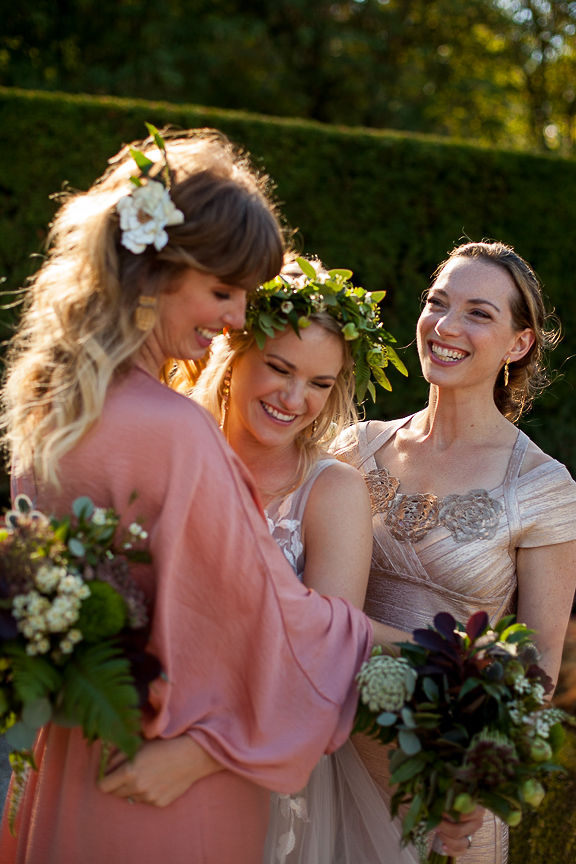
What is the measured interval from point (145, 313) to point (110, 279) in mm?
113

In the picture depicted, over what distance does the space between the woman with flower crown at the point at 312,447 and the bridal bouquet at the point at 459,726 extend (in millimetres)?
405

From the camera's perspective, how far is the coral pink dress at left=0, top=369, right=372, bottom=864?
2.05 meters

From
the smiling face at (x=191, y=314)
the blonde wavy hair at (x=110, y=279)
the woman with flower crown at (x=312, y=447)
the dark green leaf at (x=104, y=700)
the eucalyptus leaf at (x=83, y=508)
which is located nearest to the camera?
the dark green leaf at (x=104, y=700)

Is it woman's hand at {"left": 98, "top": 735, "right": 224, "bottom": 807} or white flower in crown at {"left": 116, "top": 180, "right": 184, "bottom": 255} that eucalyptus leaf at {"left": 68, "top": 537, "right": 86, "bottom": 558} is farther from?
white flower in crown at {"left": 116, "top": 180, "right": 184, "bottom": 255}

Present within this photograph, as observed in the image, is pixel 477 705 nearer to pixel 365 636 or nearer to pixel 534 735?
pixel 534 735

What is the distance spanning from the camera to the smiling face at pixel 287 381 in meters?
2.86

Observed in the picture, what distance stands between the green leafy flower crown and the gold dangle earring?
0.22 metres

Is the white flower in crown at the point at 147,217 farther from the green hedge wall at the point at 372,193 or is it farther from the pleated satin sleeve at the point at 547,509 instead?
the green hedge wall at the point at 372,193

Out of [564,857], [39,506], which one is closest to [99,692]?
[39,506]

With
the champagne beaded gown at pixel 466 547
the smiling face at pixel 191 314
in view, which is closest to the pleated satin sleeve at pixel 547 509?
the champagne beaded gown at pixel 466 547

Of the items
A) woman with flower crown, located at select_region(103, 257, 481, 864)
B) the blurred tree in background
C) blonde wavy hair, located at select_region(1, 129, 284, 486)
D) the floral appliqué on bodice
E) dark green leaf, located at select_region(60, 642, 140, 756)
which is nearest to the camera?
dark green leaf, located at select_region(60, 642, 140, 756)

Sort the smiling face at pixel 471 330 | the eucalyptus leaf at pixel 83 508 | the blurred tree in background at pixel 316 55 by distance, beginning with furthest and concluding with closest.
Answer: the blurred tree in background at pixel 316 55 → the smiling face at pixel 471 330 → the eucalyptus leaf at pixel 83 508

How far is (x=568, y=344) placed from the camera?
29.3 feet

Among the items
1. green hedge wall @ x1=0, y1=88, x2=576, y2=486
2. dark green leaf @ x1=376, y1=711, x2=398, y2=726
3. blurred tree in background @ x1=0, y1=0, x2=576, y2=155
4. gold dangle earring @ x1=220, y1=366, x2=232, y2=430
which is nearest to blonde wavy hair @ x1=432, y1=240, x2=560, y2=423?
gold dangle earring @ x1=220, y1=366, x2=232, y2=430
